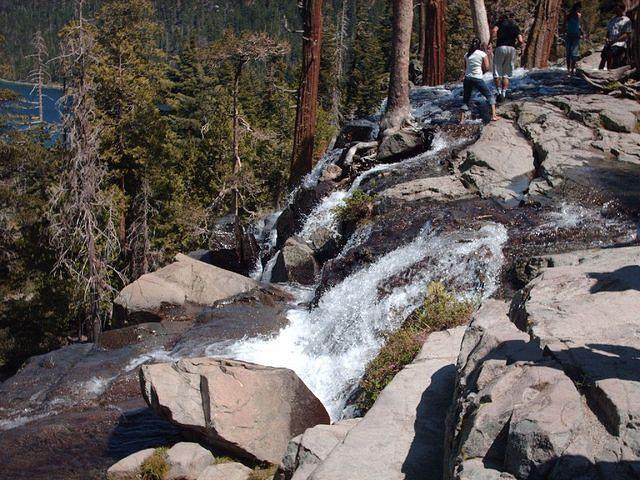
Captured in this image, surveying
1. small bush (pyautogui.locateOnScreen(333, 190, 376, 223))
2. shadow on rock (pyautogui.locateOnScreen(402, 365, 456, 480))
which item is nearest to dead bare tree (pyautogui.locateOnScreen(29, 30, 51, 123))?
small bush (pyautogui.locateOnScreen(333, 190, 376, 223))

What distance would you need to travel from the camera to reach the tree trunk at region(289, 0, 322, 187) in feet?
63.5

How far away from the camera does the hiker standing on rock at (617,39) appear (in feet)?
59.4

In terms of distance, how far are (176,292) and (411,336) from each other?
6.95 meters

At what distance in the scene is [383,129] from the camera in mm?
17797

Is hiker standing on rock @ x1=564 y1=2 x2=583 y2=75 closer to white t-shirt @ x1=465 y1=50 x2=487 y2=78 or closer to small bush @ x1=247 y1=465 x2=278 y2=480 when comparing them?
white t-shirt @ x1=465 y1=50 x2=487 y2=78

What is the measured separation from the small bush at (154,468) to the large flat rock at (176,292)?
568 cm

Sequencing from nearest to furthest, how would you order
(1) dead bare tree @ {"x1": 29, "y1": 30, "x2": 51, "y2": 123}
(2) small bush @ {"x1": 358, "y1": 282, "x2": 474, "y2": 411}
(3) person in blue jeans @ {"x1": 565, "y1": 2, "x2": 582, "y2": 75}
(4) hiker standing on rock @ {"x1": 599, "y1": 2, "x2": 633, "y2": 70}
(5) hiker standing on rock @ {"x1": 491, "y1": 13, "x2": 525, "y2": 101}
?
1. (2) small bush @ {"x1": 358, "y1": 282, "x2": 474, "y2": 411}
2. (5) hiker standing on rock @ {"x1": 491, "y1": 13, "x2": 525, "y2": 101}
3. (4) hiker standing on rock @ {"x1": 599, "y1": 2, "x2": 633, "y2": 70}
4. (3) person in blue jeans @ {"x1": 565, "y1": 2, "x2": 582, "y2": 75}
5. (1) dead bare tree @ {"x1": 29, "y1": 30, "x2": 51, "y2": 123}

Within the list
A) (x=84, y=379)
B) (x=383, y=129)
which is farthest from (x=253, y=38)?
(x=84, y=379)

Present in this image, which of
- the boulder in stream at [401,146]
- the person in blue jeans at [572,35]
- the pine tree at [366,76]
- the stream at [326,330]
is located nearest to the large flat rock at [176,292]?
the stream at [326,330]

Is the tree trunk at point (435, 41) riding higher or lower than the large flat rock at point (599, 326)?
higher

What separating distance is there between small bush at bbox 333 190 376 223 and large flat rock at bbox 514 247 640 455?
6.60 m

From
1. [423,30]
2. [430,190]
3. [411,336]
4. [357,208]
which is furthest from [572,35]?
[411,336]

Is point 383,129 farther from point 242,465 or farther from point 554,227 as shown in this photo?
point 242,465

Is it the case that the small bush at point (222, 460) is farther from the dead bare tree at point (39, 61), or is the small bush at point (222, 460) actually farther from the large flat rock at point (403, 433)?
the dead bare tree at point (39, 61)
